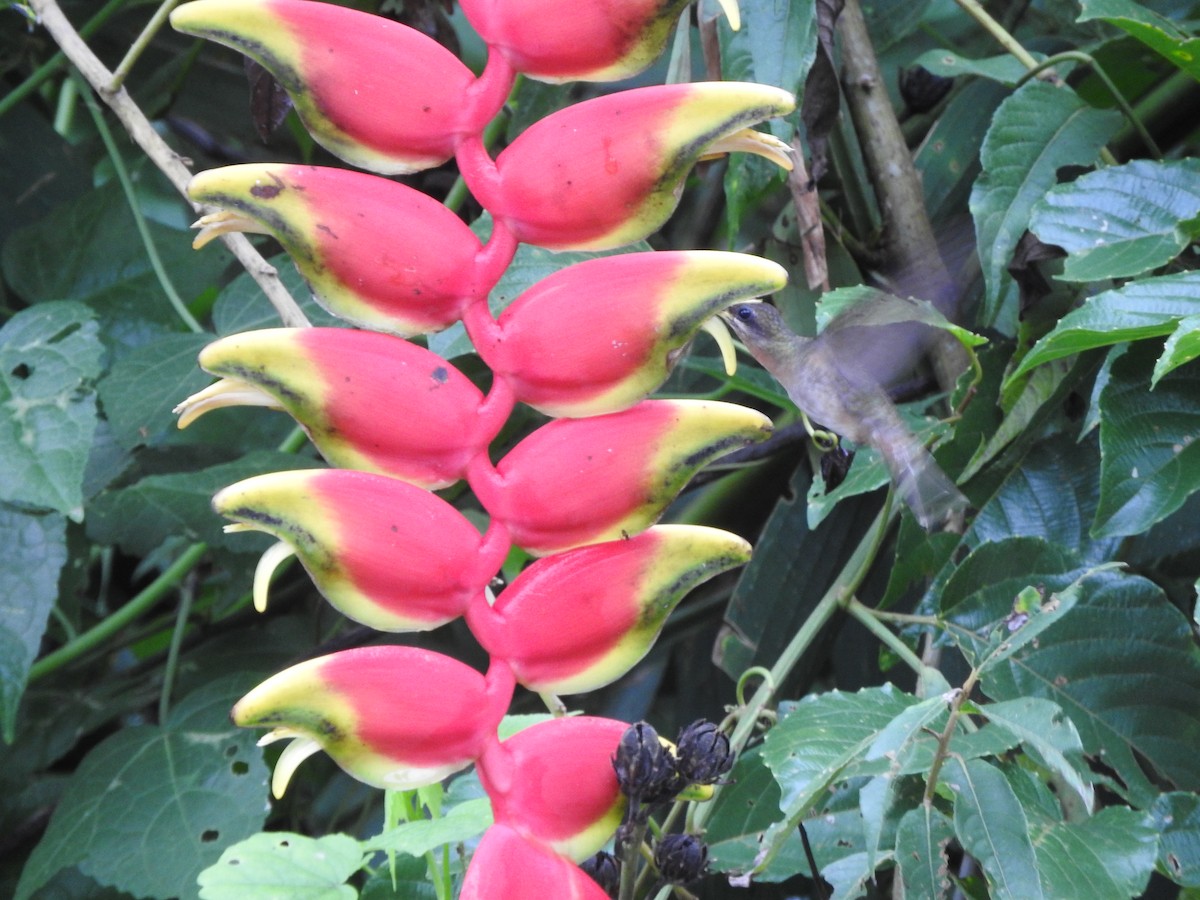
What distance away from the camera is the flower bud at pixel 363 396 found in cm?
52

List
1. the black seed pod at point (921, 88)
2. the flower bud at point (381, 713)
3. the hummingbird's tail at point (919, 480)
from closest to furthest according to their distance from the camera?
1. the flower bud at point (381, 713)
2. the hummingbird's tail at point (919, 480)
3. the black seed pod at point (921, 88)

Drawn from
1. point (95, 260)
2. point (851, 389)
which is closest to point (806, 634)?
point (851, 389)

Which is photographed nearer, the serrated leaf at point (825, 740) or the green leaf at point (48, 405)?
the serrated leaf at point (825, 740)

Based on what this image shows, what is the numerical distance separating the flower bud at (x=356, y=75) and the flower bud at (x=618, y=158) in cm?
4

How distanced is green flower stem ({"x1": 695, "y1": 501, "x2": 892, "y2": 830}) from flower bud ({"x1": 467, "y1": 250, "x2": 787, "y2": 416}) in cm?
52

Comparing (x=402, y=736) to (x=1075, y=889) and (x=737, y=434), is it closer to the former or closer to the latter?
(x=737, y=434)

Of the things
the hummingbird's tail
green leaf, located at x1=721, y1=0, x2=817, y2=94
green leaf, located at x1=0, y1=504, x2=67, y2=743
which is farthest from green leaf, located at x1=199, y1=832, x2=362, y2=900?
green leaf, located at x1=721, y1=0, x2=817, y2=94

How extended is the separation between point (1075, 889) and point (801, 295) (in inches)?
31.5

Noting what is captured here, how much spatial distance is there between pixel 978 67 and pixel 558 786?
103 centimetres

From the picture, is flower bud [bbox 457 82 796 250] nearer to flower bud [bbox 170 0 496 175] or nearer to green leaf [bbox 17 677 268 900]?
flower bud [bbox 170 0 496 175]

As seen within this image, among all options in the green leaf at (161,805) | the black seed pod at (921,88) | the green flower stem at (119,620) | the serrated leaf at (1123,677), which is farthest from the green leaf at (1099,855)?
the green flower stem at (119,620)

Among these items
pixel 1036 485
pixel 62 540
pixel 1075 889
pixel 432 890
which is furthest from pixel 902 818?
pixel 62 540

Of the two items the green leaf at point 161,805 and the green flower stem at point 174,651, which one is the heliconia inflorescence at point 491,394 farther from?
the green flower stem at point 174,651

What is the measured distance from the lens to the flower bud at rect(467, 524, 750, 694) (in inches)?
21.2
